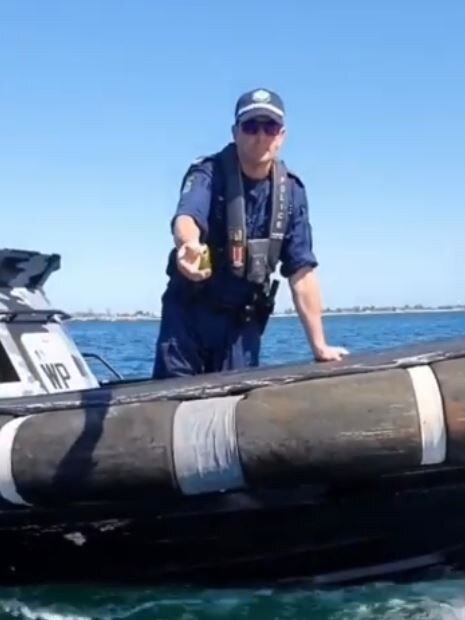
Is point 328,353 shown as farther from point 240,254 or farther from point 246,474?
A: point 246,474

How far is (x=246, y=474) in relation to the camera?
4.33 m

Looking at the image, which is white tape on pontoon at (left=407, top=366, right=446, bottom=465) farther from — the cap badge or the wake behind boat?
the cap badge

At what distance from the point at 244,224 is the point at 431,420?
4.62ft

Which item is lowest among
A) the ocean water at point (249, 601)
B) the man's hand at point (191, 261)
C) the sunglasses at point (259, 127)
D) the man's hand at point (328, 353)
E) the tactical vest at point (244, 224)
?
the ocean water at point (249, 601)

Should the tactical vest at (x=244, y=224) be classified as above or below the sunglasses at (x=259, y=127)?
below

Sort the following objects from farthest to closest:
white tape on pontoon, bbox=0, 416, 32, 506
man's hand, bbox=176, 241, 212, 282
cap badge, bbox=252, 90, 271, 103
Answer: cap badge, bbox=252, 90, 271, 103
white tape on pontoon, bbox=0, 416, 32, 506
man's hand, bbox=176, 241, 212, 282

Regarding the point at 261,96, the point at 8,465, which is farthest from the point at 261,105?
the point at 8,465

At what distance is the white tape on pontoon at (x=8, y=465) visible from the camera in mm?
4512

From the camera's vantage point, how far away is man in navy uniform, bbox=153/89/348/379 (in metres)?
4.96

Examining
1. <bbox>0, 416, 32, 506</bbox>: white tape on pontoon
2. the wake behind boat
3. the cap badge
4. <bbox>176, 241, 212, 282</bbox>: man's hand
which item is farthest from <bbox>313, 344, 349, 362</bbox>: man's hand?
<bbox>0, 416, 32, 506</bbox>: white tape on pontoon

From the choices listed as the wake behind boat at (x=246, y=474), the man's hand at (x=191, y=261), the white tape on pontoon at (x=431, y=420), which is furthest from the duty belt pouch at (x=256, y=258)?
the white tape on pontoon at (x=431, y=420)

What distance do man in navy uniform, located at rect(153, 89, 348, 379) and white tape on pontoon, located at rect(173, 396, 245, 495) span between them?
78 cm

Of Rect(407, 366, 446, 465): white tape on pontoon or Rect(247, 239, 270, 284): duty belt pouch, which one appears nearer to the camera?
Rect(407, 366, 446, 465): white tape on pontoon

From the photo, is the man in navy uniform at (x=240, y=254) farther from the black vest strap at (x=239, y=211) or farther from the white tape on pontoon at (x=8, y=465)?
the white tape on pontoon at (x=8, y=465)
